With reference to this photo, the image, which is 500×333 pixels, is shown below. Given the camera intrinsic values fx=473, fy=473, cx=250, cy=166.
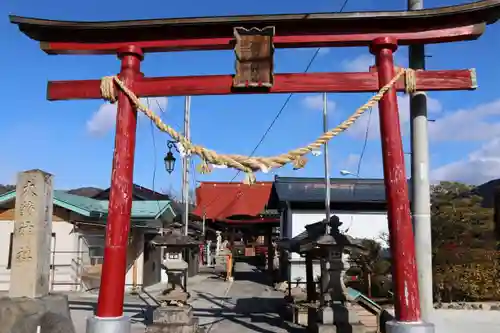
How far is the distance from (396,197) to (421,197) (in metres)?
0.62

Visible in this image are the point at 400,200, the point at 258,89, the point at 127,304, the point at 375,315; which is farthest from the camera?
the point at 127,304

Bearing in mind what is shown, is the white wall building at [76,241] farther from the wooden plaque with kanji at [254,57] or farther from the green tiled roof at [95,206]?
the wooden plaque with kanji at [254,57]

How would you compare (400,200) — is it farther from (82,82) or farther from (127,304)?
(127,304)

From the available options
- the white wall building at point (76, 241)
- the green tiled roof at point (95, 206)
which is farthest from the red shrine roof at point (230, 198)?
the white wall building at point (76, 241)

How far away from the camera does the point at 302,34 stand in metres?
7.35

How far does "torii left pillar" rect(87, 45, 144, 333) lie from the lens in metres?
6.65

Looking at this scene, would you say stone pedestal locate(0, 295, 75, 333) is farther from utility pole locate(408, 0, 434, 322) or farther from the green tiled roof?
the green tiled roof

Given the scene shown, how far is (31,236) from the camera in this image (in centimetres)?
748

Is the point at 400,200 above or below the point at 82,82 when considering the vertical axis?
below

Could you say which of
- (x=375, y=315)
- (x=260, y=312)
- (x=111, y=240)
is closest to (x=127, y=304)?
(x=260, y=312)

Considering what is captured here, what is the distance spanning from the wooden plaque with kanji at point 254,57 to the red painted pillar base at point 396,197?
1660 millimetres

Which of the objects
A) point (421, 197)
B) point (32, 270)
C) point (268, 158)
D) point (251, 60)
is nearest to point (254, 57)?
point (251, 60)

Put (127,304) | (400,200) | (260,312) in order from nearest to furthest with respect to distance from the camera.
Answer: (400,200) → (260,312) → (127,304)

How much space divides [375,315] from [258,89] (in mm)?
7379
